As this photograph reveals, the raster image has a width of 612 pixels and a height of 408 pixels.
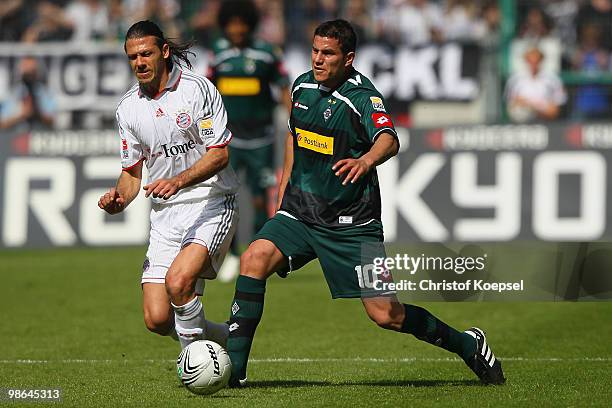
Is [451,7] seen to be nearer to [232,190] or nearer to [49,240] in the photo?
[49,240]

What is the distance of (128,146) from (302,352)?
225 centimetres

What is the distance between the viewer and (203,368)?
7004 mm

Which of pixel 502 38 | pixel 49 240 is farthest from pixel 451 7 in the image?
pixel 49 240

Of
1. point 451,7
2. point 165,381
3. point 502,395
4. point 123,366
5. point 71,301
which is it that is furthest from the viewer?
point 451,7

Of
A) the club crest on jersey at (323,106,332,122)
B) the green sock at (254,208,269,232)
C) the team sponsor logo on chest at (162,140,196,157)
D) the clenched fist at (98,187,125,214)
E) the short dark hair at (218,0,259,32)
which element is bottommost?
the green sock at (254,208,269,232)

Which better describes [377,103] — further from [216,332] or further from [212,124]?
[216,332]

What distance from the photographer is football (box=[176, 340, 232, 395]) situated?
701 cm

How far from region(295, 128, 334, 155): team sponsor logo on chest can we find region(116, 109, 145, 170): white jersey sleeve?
1.07 m

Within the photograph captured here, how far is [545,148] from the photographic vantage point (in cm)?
1597

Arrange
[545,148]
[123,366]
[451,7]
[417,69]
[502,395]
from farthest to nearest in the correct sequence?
[451,7], [417,69], [545,148], [123,366], [502,395]

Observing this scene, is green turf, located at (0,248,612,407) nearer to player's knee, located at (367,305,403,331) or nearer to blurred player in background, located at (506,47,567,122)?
player's knee, located at (367,305,403,331)

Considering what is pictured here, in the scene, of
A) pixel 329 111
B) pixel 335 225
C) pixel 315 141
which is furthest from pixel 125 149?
pixel 335 225

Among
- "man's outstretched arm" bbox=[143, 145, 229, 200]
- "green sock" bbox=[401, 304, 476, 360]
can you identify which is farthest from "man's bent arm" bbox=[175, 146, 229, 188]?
"green sock" bbox=[401, 304, 476, 360]

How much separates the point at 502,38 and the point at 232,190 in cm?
1185
